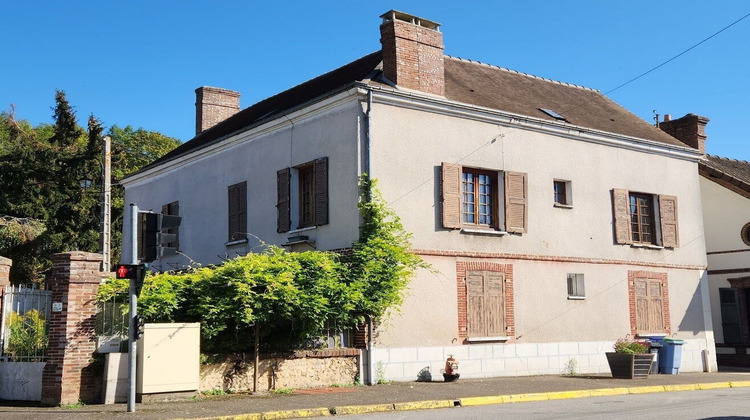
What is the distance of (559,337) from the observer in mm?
19594

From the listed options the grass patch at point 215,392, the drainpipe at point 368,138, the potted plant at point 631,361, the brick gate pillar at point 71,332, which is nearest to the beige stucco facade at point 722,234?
the potted plant at point 631,361

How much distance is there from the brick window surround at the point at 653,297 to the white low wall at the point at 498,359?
104 centimetres

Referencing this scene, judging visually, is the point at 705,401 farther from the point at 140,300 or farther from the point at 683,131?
the point at 683,131

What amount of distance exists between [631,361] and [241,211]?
34.0ft

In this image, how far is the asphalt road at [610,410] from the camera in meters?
11.2

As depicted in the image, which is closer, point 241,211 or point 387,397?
point 387,397

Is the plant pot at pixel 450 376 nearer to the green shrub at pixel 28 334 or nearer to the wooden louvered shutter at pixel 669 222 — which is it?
the green shrub at pixel 28 334

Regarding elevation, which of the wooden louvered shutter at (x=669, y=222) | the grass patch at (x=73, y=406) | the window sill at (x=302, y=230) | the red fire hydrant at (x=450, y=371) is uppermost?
the wooden louvered shutter at (x=669, y=222)

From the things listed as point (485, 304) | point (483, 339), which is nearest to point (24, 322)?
point (483, 339)

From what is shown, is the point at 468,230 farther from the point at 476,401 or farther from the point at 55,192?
the point at 55,192

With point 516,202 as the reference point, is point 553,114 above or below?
above

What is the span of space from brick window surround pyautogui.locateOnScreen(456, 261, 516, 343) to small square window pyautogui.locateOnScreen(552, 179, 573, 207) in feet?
9.24

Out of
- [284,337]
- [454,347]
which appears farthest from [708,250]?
[284,337]

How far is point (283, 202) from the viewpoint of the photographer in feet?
62.3
